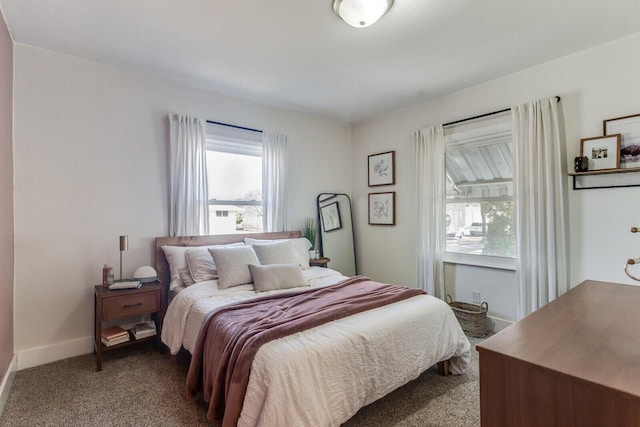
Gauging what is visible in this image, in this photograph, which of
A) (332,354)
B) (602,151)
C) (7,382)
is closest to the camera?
(332,354)

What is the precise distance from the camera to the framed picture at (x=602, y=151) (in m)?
2.44

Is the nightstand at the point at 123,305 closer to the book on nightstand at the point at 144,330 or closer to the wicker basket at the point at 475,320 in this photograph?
the book on nightstand at the point at 144,330

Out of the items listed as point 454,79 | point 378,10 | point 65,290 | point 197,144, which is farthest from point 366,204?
point 65,290

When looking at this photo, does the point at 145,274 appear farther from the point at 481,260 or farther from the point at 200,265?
the point at 481,260

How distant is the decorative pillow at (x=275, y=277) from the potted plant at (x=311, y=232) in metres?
1.22

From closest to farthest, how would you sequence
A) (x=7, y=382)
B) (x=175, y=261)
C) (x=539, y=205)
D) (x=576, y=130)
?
(x=7, y=382) → (x=576, y=130) → (x=539, y=205) → (x=175, y=261)

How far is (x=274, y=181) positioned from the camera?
381cm

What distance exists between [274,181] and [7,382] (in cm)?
277

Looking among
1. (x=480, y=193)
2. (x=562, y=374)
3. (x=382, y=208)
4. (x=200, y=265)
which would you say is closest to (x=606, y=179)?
(x=480, y=193)

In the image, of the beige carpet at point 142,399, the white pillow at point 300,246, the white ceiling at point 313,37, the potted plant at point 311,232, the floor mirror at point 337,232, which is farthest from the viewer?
the floor mirror at point 337,232

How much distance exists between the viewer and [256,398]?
1.46m

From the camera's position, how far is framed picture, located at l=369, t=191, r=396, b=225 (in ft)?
13.6

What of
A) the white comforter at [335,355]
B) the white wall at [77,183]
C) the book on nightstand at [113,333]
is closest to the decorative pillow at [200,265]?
the white comforter at [335,355]

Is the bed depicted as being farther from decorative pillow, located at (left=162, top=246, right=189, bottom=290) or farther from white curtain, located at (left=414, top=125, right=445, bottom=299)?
white curtain, located at (left=414, top=125, right=445, bottom=299)
